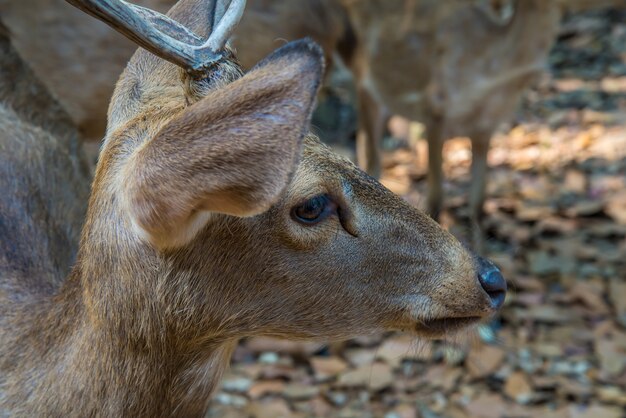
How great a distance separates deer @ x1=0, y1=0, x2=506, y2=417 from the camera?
6.84ft

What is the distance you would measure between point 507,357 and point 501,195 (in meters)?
1.89

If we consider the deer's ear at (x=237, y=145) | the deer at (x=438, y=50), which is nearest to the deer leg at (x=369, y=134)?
the deer at (x=438, y=50)

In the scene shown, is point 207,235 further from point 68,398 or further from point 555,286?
point 555,286

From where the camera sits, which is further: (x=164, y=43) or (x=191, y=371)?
(x=191, y=371)

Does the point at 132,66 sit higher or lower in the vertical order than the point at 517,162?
lower

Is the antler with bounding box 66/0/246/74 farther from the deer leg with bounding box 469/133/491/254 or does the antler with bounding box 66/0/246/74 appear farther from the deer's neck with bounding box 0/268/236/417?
the deer leg with bounding box 469/133/491/254

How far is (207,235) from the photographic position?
6.87 feet

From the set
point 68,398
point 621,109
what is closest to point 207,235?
point 68,398

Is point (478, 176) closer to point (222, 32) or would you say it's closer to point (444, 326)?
point (444, 326)

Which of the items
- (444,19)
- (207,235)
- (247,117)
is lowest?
(207,235)

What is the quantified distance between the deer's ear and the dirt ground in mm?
1164

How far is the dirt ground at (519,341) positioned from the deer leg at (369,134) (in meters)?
0.68

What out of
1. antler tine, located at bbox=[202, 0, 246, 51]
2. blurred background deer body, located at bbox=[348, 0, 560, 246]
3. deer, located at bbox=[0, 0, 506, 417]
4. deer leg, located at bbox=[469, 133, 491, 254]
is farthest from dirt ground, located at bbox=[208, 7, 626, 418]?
antler tine, located at bbox=[202, 0, 246, 51]

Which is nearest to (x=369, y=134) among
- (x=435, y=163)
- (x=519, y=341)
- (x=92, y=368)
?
(x=435, y=163)
